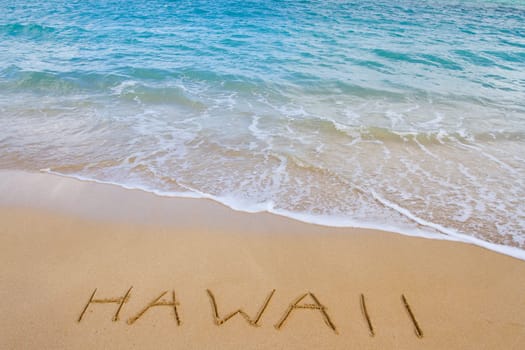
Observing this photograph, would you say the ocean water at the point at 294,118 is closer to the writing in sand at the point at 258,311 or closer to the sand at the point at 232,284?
the sand at the point at 232,284

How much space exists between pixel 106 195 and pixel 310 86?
596 centimetres

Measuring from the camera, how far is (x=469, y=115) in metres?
6.72

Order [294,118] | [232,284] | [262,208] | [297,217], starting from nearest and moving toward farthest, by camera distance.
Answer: [232,284] → [297,217] → [262,208] → [294,118]

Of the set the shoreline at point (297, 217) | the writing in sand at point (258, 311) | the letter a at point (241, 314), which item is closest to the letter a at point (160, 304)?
the writing in sand at point (258, 311)

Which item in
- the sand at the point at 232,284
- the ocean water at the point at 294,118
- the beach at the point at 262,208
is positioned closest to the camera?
the sand at the point at 232,284

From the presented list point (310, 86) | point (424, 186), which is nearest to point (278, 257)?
point (424, 186)

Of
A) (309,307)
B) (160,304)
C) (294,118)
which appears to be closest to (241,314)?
(309,307)

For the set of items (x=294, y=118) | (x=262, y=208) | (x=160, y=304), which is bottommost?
(x=294, y=118)

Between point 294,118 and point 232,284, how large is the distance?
4383 millimetres

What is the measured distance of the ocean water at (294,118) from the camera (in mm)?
4035

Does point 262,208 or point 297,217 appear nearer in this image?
point 297,217

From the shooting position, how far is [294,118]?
259 inches

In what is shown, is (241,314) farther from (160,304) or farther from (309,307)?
(160,304)

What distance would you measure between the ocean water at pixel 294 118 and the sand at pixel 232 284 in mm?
432
